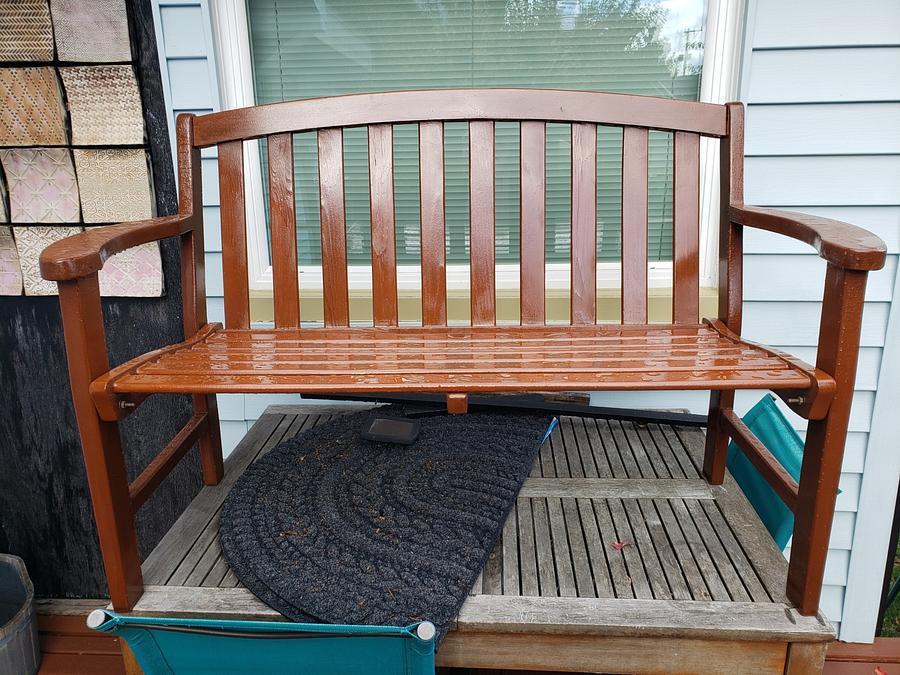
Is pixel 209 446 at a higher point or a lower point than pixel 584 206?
lower

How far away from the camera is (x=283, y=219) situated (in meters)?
1.50

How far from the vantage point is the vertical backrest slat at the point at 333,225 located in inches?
59.0

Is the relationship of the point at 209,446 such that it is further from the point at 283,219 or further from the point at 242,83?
the point at 242,83

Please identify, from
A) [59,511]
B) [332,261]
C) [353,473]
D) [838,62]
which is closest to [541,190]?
[332,261]

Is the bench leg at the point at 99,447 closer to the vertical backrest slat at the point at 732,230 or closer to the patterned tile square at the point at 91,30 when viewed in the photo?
the patterned tile square at the point at 91,30

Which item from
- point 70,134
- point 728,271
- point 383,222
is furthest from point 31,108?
point 728,271

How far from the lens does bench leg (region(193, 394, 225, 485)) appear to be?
1.38m

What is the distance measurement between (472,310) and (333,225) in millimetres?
387

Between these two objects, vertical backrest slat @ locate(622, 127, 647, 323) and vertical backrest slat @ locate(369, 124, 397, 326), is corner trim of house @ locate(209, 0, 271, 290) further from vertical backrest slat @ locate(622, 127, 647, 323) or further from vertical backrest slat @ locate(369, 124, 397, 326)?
vertical backrest slat @ locate(622, 127, 647, 323)

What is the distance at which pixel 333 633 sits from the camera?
792mm

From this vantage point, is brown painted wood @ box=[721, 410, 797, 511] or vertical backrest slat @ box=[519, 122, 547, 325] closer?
brown painted wood @ box=[721, 410, 797, 511]

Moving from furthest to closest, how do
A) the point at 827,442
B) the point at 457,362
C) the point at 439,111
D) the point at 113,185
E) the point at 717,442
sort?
1. the point at 113,185
2. the point at 439,111
3. the point at 717,442
4. the point at 457,362
5. the point at 827,442

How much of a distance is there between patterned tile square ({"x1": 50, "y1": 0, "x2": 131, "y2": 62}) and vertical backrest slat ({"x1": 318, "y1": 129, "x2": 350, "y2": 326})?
673mm

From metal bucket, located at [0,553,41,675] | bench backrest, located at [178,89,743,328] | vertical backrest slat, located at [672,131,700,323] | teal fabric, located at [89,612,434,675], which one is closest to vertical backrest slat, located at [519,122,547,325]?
bench backrest, located at [178,89,743,328]
